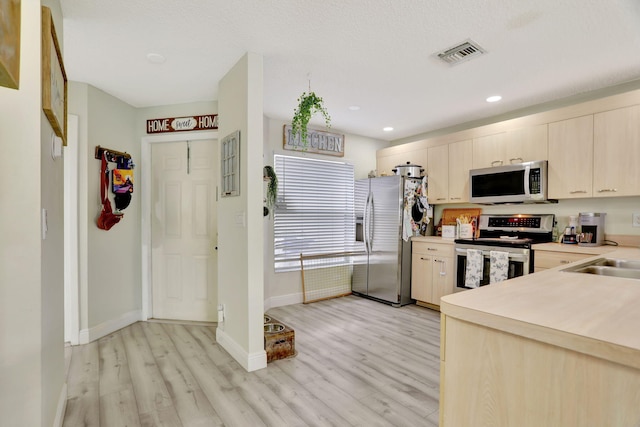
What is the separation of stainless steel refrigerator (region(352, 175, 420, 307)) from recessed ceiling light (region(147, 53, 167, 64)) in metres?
2.88

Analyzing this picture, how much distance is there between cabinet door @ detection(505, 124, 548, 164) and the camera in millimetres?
3318

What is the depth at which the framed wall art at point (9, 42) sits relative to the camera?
0.72 metres

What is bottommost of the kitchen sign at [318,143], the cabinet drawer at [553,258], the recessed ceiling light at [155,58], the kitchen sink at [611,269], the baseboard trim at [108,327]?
the baseboard trim at [108,327]

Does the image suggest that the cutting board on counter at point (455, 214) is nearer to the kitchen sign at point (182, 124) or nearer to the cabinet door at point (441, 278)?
the cabinet door at point (441, 278)

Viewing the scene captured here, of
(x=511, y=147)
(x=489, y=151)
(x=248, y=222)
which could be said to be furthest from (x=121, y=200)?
(x=511, y=147)

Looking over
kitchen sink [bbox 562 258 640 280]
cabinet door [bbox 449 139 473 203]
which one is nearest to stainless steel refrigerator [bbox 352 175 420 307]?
cabinet door [bbox 449 139 473 203]

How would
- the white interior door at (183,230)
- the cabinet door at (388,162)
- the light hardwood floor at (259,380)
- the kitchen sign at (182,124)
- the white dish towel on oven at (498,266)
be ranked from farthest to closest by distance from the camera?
the cabinet door at (388,162), the white interior door at (183,230), the kitchen sign at (182,124), the white dish towel on oven at (498,266), the light hardwood floor at (259,380)

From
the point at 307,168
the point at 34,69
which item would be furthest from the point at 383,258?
the point at 34,69

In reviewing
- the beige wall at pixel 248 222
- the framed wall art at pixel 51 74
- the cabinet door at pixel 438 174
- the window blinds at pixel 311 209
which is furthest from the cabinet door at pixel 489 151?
the framed wall art at pixel 51 74

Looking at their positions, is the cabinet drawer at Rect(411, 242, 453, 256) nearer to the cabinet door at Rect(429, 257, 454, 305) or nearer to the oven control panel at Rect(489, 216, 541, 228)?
the cabinet door at Rect(429, 257, 454, 305)

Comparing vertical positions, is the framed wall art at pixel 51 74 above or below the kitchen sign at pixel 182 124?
below

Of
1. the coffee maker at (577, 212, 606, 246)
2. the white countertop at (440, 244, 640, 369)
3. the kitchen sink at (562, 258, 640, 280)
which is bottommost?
the kitchen sink at (562, 258, 640, 280)

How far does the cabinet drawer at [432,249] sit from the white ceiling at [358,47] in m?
1.68

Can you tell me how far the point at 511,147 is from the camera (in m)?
3.56
